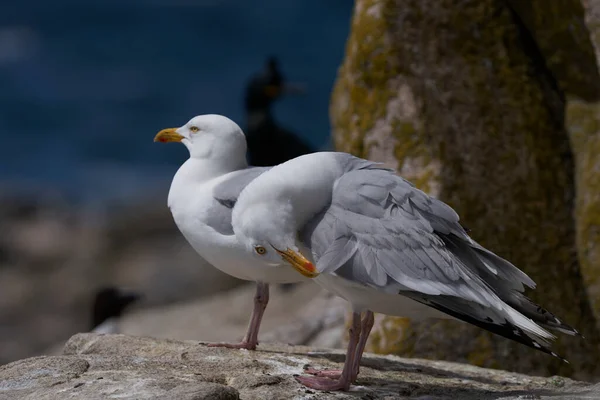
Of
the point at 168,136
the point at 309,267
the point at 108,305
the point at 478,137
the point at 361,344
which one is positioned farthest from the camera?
the point at 108,305

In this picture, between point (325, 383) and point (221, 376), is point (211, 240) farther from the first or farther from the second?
point (325, 383)

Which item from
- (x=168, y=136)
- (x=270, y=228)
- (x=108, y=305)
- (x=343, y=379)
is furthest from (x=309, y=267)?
(x=108, y=305)

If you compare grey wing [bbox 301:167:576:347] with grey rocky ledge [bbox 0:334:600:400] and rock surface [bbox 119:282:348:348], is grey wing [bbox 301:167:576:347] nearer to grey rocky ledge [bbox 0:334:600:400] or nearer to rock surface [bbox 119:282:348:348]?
grey rocky ledge [bbox 0:334:600:400]

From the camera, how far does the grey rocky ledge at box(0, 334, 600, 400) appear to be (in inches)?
158

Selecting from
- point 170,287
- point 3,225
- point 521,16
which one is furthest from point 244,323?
point 3,225

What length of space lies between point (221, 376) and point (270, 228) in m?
0.76

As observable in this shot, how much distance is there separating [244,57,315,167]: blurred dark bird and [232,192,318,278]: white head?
7778mm

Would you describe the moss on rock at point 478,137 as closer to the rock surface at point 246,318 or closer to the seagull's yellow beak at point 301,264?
the rock surface at point 246,318

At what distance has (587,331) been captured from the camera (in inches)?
272

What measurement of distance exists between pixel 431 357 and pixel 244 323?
10.6 feet

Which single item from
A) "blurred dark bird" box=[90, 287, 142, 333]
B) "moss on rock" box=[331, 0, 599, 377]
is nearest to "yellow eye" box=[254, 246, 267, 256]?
"moss on rock" box=[331, 0, 599, 377]

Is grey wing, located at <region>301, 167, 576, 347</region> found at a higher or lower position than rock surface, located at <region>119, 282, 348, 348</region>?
higher

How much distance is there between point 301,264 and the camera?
4223mm

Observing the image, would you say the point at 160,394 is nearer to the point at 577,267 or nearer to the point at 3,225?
the point at 577,267
